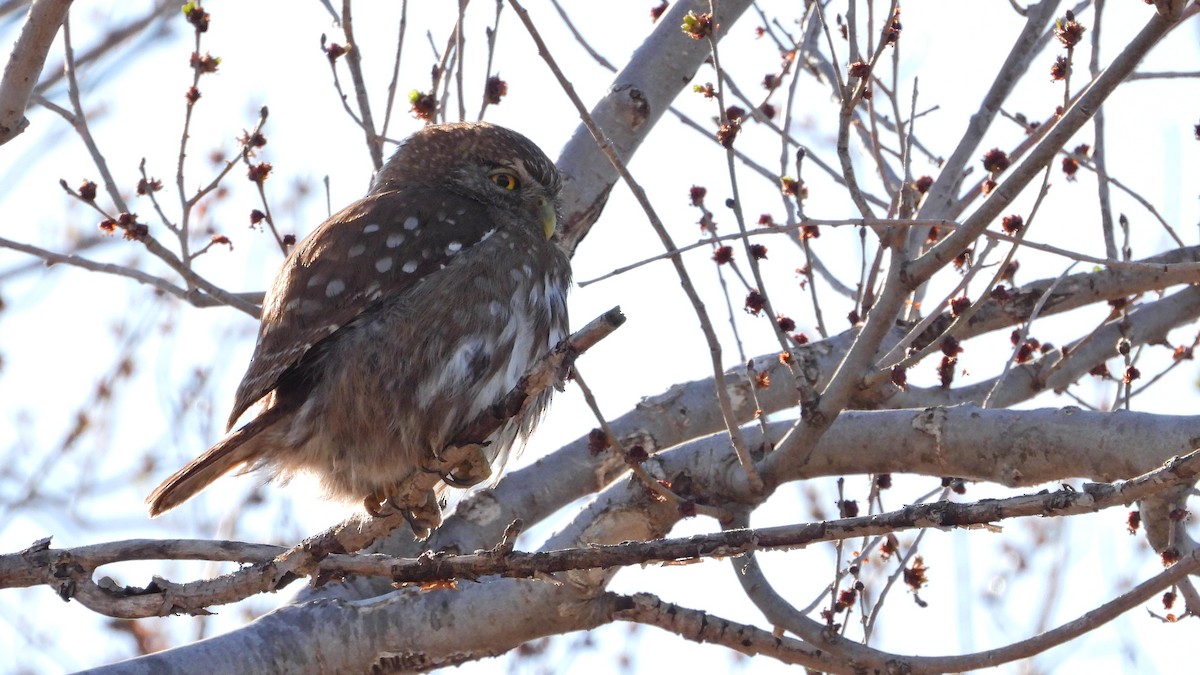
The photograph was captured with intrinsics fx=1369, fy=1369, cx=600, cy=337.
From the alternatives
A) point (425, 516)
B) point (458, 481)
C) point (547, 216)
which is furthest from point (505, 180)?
point (425, 516)

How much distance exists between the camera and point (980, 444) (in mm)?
4492

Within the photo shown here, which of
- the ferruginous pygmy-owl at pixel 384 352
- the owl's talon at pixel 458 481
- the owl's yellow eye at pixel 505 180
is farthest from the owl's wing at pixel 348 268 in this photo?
the owl's talon at pixel 458 481

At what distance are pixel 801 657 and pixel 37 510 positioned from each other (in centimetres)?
640

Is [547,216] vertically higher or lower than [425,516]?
higher

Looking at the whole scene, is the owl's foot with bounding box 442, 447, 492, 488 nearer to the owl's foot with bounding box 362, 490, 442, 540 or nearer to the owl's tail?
the owl's foot with bounding box 362, 490, 442, 540

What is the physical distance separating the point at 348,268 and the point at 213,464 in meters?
0.84

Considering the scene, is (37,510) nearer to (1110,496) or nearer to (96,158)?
(96,158)

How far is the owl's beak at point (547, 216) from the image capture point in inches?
213

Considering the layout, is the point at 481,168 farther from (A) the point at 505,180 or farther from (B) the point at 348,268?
(B) the point at 348,268

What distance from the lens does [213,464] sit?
422 cm

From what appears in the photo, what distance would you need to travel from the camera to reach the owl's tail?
4185 mm

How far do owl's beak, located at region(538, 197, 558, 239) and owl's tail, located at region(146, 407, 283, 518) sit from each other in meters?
1.46

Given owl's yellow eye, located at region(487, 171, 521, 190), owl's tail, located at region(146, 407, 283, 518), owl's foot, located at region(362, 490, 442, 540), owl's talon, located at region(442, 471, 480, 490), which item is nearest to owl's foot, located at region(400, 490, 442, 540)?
owl's foot, located at region(362, 490, 442, 540)

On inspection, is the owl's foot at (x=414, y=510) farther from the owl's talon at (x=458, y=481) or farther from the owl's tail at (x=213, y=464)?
the owl's tail at (x=213, y=464)
